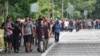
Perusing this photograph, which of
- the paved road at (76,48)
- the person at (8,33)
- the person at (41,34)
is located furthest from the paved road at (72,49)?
the person at (8,33)

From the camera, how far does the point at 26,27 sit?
27.2 metres

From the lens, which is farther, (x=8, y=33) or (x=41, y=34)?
(x=41, y=34)

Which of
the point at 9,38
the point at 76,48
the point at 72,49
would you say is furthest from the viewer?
the point at 76,48

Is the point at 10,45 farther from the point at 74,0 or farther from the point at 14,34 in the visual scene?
the point at 74,0

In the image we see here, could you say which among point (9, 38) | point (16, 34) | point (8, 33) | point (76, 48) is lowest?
point (76, 48)

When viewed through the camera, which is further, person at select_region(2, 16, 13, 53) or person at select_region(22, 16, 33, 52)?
person at select_region(22, 16, 33, 52)

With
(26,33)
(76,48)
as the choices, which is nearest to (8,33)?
(26,33)

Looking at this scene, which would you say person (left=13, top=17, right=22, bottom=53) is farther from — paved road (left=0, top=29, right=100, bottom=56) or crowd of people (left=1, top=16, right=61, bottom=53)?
paved road (left=0, top=29, right=100, bottom=56)

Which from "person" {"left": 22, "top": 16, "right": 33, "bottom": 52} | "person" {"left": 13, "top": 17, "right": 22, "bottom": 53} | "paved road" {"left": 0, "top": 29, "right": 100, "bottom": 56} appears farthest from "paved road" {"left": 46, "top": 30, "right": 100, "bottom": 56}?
"person" {"left": 13, "top": 17, "right": 22, "bottom": 53}

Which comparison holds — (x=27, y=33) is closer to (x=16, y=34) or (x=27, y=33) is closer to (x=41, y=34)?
(x=16, y=34)

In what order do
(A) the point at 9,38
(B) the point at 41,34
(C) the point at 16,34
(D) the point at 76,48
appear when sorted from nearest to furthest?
(A) the point at 9,38 < (B) the point at 41,34 < (C) the point at 16,34 < (D) the point at 76,48

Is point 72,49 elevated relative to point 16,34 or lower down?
lower down

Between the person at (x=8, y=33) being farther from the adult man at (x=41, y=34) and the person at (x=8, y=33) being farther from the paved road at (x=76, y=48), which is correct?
the paved road at (x=76, y=48)

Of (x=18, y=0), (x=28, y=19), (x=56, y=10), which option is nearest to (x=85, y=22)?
(x=56, y=10)
